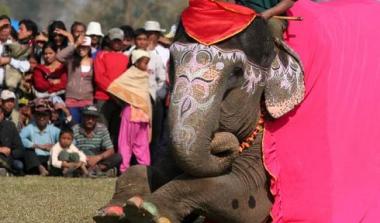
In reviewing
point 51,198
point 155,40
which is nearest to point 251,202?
point 51,198

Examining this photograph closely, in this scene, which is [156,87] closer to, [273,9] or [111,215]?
[273,9]

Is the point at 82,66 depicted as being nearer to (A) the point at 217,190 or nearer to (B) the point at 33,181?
(B) the point at 33,181

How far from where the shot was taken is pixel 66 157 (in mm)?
13109

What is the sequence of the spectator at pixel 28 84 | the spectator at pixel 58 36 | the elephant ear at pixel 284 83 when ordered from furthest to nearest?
the spectator at pixel 58 36, the spectator at pixel 28 84, the elephant ear at pixel 284 83

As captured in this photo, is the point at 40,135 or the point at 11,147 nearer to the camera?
the point at 11,147

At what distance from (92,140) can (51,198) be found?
11.2 feet

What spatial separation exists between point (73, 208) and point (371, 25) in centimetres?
336

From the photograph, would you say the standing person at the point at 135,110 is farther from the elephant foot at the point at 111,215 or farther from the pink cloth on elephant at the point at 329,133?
the elephant foot at the point at 111,215

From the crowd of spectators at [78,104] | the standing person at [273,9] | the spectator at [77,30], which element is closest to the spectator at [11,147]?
the crowd of spectators at [78,104]

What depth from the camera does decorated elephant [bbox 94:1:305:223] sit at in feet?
20.5

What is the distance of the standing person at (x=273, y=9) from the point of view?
Result: 6742 mm

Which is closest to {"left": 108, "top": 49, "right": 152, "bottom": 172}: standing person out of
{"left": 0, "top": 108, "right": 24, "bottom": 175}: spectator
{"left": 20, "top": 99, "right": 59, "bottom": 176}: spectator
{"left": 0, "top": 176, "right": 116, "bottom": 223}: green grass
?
{"left": 20, "top": 99, "right": 59, "bottom": 176}: spectator

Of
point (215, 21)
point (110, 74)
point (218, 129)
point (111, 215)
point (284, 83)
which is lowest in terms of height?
point (110, 74)

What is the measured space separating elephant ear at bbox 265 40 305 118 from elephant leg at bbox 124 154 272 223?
37 centimetres
